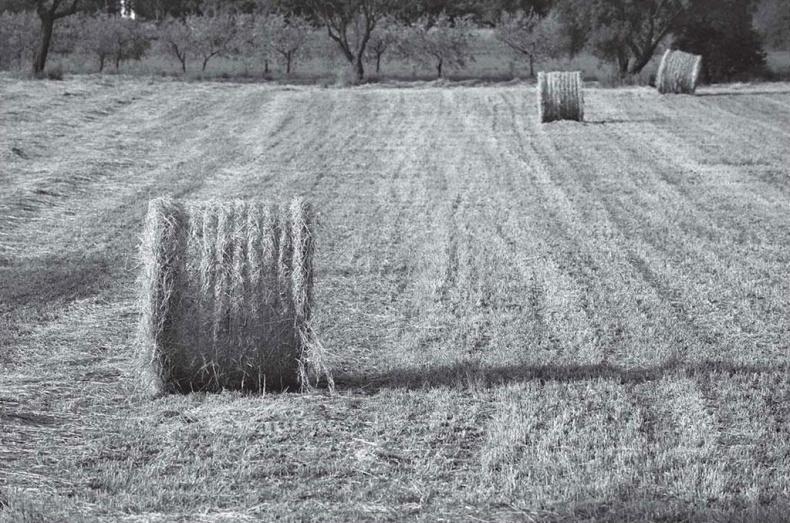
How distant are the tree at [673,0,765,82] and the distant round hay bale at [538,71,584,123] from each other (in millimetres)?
17510

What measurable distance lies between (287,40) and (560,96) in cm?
2069

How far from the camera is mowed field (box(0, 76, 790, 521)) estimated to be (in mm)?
6258

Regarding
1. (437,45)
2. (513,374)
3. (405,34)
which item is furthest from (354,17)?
(513,374)

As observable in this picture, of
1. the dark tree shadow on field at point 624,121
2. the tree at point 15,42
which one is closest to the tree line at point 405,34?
the tree at point 15,42

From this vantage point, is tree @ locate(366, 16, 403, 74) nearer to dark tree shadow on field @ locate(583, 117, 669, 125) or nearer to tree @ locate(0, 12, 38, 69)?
tree @ locate(0, 12, 38, 69)

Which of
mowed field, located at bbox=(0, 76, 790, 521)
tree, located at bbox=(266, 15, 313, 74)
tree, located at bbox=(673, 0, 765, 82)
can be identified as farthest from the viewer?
tree, located at bbox=(266, 15, 313, 74)

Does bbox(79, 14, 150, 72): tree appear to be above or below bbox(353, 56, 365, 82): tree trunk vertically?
above

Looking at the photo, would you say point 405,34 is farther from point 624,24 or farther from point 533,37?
point 624,24

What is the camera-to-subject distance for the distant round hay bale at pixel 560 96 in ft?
81.9

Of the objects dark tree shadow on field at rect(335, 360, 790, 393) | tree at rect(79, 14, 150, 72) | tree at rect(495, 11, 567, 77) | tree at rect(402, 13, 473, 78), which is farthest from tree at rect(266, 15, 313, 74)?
dark tree shadow on field at rect(335, 360, 790, 393)

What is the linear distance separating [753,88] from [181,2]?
33.1 metres

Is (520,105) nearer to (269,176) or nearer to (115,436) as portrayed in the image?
(269,176)

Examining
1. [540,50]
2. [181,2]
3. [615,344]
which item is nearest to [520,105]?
[540,50]

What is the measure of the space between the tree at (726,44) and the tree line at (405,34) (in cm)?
4
